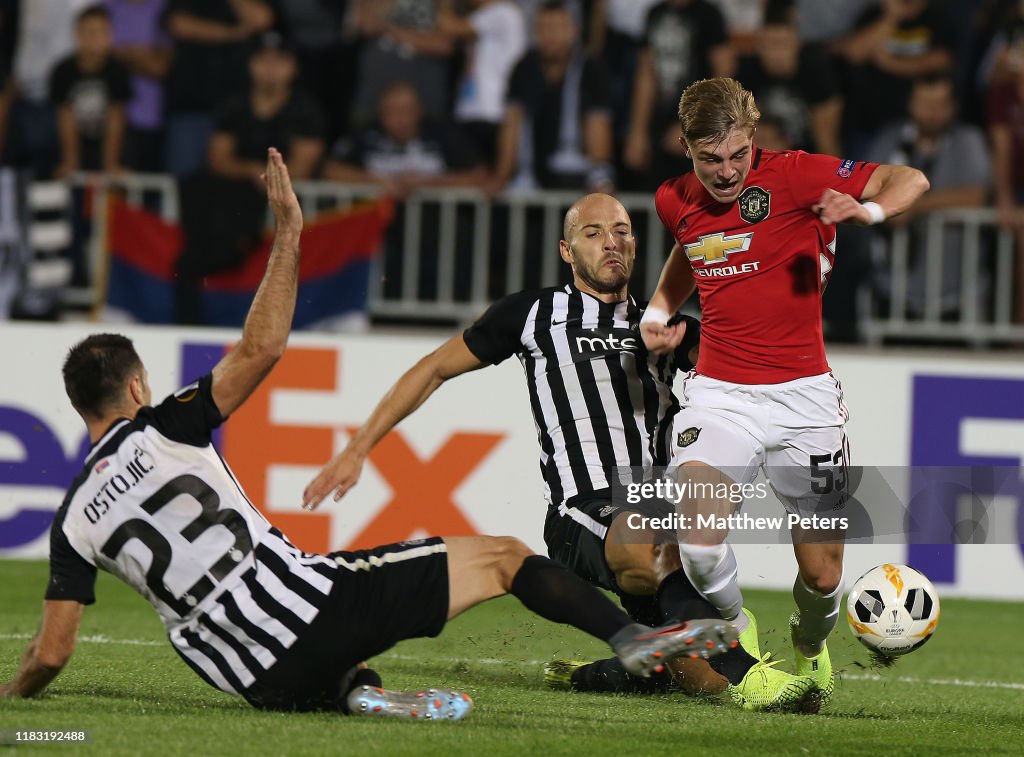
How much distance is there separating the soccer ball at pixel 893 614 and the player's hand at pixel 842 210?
1803 millimetres

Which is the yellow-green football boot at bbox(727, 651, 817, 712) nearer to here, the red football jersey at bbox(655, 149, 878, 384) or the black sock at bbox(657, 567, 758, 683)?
the black sock at bbox(657, 567, 758, 683)

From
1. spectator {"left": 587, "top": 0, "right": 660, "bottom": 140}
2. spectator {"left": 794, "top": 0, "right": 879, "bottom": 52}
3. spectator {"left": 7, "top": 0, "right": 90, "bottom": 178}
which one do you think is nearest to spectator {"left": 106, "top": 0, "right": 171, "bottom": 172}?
spectator {"left": 7, "top": 0, "right": 90, "bottom": 178}

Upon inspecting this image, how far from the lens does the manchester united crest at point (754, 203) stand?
252 inches

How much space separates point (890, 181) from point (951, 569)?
512cm

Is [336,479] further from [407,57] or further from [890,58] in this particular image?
[890,58]

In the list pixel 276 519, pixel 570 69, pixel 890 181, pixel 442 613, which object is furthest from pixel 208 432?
pixel 570 69

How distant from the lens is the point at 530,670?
24.8ft

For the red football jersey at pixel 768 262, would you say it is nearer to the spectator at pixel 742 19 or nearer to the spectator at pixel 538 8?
the spectator at pixel 742 19

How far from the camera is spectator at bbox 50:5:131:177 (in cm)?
1291

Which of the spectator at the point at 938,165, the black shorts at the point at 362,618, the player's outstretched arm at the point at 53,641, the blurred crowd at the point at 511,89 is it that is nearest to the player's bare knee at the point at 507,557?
the black shorts at the point at 362,618

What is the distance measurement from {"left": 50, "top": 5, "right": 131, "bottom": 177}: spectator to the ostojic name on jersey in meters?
8.09

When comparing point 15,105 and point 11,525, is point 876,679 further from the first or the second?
point 15,105

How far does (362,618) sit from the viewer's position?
5332 mm

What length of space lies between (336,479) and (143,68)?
833 centimetres
